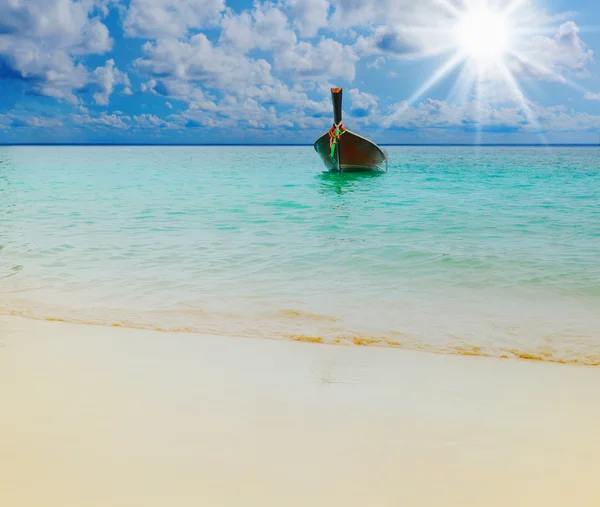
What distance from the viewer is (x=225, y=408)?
3.84 meters

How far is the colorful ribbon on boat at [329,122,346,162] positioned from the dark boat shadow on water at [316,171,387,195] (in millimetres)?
1624

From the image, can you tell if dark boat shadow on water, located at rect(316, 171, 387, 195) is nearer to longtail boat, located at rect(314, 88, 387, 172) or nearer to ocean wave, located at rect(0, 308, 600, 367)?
longtail boat, located at rect(314, 88, 387, 172)

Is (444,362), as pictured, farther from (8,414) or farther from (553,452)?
(8,414)

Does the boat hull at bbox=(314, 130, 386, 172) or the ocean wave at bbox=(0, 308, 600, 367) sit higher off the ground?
the boat hull at bbox=(314, 130, 386, 172)

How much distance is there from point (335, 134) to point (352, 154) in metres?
1.95

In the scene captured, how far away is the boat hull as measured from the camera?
34.8 meters

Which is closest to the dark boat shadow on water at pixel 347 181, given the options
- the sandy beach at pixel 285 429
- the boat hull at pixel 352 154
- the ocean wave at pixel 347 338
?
the boat hull at pixel 352 154

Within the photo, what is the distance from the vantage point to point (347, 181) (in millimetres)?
33062

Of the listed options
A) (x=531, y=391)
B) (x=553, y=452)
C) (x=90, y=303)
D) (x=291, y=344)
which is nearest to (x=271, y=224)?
(x=90, y=303)

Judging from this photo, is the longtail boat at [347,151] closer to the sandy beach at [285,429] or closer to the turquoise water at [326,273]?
the turquoise water at [326,273]

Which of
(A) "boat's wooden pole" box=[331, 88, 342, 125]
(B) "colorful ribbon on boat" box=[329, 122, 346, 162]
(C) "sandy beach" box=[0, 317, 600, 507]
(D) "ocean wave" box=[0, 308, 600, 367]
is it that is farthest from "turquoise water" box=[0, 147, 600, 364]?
(B) "colorful ribbon on boat" box=[329, 122, 346, 162]

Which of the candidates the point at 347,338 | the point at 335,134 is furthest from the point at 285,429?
the point at 335,134

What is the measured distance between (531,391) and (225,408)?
7.85ft

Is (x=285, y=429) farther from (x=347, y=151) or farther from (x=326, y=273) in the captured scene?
(x=347, y=151)
